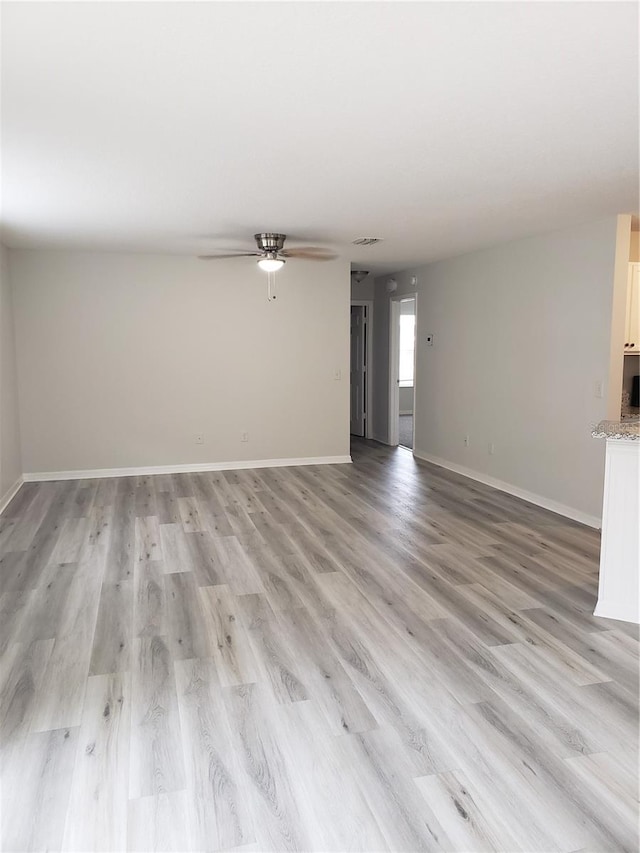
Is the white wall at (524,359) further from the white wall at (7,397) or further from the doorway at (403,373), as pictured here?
the white wall at (7,397)

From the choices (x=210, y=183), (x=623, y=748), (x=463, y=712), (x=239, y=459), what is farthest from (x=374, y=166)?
(x=239, y=459)

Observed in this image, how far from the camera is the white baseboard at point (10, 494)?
538cm

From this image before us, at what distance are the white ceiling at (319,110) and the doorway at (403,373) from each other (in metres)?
3.86

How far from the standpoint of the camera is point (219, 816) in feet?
6.23

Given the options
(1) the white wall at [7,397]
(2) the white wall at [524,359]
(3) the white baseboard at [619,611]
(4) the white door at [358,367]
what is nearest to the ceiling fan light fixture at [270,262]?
(2) the white wall at [524,359]

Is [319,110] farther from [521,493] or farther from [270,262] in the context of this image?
[521,493]

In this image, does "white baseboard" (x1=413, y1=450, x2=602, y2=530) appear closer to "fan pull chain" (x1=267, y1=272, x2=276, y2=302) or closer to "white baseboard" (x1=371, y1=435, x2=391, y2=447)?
"white baseboard" (x1=371, y1=435, x2=391, y2=447)

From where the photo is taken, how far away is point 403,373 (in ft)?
40.8

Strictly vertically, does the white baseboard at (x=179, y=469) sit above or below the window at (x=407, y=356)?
below

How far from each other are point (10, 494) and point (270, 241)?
3.39 m

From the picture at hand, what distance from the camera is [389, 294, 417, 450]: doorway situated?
8.42 metres

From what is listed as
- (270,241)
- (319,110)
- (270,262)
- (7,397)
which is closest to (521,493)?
(270,262)

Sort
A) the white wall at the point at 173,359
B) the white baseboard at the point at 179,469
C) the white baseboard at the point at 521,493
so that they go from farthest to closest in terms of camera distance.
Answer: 1. the white baseboard at the point at 179,469
2. the white wall at the point at 173,359
3. the white baseboard at the point at 521,493

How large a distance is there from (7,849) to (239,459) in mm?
5432
